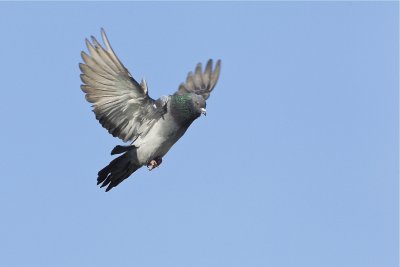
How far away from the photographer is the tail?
16359 millimetres

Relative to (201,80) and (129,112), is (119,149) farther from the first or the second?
(201,80)

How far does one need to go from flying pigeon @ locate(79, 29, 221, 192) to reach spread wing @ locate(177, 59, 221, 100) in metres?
2.78

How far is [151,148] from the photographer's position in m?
16.2

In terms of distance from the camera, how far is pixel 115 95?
53.0 ft

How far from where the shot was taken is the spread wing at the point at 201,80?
1912cm

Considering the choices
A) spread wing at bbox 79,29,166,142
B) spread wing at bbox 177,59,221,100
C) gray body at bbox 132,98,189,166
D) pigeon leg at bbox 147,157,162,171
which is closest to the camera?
spread wing at bbox 79,29,166,142

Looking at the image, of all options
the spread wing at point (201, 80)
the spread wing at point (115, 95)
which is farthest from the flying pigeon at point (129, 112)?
the spread wing at point (201, 80)

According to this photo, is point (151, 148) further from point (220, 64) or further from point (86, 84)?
point (220, 64)

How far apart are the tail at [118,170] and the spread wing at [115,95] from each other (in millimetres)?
387

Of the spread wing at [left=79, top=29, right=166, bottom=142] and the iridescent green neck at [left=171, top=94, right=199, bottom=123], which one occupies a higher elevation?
the iridescent green neck at [left=171, top=94, right=199, bottom=123]

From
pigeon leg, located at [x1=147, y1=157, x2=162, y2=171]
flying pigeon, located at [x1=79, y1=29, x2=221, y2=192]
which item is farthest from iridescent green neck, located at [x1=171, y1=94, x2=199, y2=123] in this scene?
pigeon leg, located at [x1=147, y1=157, x2=162, y2=171]

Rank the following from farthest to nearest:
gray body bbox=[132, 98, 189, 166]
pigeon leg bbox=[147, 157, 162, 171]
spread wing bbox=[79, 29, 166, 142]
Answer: pigeon leg bbox=[147, 157, 162, 171]
gray body bbox=[132, 98, 189, 166]
spread wing bbox=[79, 29, 166, 142]

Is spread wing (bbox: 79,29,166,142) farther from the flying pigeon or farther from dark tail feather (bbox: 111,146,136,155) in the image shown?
dark tail feather (bbox: 111,146,136,155)

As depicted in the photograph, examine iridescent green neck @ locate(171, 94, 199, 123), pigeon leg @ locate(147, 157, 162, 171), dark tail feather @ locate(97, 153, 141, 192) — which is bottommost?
dark tail feather @ locate(97, 153, 141, 192)
